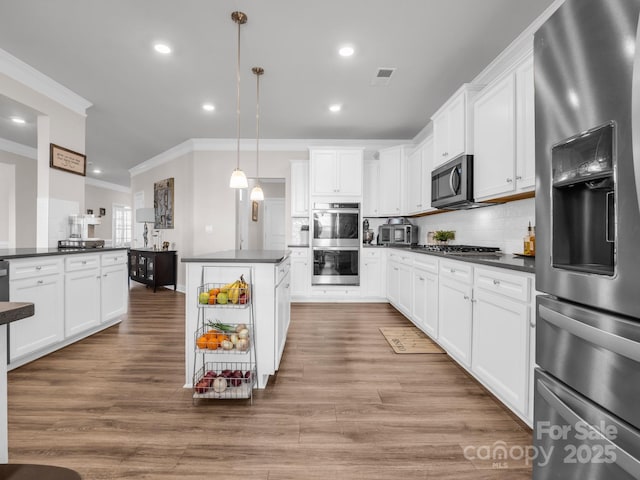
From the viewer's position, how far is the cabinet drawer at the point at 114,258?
3.43m

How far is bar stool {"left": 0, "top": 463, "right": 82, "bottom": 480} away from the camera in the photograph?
55 centimetres

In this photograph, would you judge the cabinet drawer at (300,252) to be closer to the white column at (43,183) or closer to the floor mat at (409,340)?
the floor mat at (409,340)

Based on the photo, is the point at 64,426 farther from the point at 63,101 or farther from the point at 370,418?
the point at 63,101

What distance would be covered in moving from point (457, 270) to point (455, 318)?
1.29 ft

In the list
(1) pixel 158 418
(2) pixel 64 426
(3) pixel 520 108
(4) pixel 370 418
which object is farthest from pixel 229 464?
(3) pixel 520 108

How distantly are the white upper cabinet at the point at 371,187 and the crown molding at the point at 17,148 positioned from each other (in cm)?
656

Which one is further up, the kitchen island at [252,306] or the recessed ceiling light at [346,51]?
the recessed ceiling light at [346,51]

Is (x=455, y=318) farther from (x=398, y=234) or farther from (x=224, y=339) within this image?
(x=398, y=234)

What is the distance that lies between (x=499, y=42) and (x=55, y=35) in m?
3.95

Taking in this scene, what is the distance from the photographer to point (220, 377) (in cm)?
208

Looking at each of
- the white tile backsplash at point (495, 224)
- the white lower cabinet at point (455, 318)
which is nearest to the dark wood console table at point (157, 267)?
the white tile backsplash at point (495, 224)

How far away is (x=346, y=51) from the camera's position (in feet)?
9.79

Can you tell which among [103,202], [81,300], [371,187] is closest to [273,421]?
[81,300]

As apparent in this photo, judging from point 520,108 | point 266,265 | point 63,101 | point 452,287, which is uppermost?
point 63,101
